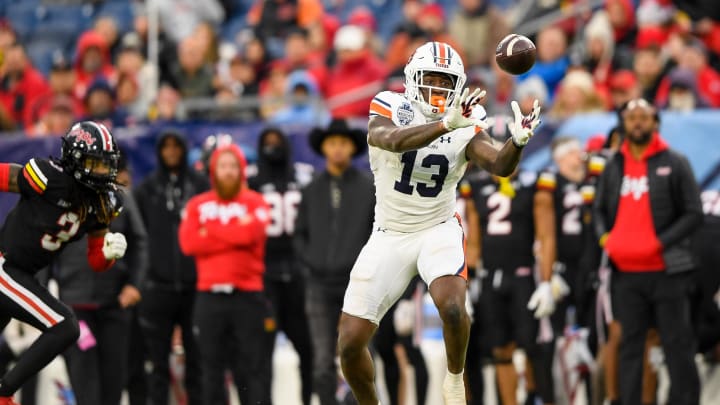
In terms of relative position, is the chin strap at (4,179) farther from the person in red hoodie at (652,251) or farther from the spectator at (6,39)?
the spectator at (6,39)

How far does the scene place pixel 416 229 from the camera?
870cm

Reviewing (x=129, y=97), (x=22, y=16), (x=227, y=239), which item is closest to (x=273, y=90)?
(x=129, y=97)

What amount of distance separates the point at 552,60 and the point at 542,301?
398 centimetres

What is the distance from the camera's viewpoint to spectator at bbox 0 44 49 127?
16.1 meters

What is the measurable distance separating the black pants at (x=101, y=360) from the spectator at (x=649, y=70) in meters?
5.37

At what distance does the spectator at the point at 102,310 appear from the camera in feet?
32.7

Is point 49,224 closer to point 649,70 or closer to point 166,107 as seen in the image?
point 166,107

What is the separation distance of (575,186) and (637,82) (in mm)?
2226

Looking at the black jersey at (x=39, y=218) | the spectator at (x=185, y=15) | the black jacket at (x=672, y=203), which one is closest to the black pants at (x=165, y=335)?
the black jersey at (x=39, y=218)

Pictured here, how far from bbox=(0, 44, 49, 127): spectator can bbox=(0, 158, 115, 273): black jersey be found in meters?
7.22

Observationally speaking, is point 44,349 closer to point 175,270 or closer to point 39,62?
point 175,270

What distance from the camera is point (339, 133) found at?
37.9ft

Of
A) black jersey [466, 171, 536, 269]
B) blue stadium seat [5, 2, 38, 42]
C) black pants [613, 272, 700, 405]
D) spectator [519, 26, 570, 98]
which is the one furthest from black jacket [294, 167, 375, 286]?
blue stadium seat [5, 2, 38, 42]

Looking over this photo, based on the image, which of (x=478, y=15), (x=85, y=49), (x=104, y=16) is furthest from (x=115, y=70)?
(x=478, y=15)
